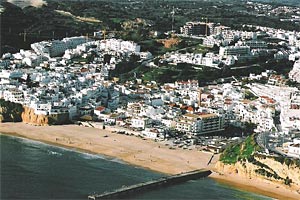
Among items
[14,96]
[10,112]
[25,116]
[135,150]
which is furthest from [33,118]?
[135,150]

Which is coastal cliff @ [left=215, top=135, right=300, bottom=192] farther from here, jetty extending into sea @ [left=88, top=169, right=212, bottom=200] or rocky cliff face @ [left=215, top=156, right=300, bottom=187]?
jetty extending into sea @ [left=88, top=169, right=212, bottom=200]

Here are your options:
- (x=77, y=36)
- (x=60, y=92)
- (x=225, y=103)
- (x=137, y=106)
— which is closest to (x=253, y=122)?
(x=225, y=103)

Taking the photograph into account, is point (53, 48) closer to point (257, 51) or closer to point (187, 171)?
point (257, 51)

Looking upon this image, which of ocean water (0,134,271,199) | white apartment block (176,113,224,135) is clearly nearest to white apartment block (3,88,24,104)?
ocean water (0,134,271,199)

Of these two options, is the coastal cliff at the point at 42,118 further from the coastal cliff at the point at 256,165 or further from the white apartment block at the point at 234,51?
the white apartment block at the point at 234,51

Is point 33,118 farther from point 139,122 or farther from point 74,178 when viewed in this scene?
point 74,178

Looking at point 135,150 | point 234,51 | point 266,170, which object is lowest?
point 135,150
